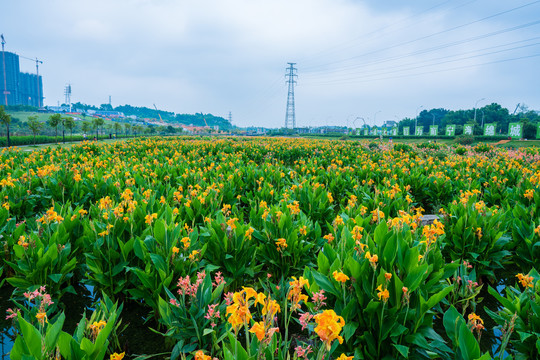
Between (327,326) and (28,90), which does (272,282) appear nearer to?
(327,326)

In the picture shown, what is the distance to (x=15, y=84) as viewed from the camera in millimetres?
155500

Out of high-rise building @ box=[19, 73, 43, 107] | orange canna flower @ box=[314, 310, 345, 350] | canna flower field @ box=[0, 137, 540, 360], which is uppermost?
high-rise building @ box=[19, 73, 43, 107]


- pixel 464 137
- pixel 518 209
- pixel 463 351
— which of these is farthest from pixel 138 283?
pixel 464 137

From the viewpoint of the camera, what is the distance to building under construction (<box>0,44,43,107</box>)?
146 m

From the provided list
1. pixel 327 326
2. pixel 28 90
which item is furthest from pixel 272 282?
pixel 28 90

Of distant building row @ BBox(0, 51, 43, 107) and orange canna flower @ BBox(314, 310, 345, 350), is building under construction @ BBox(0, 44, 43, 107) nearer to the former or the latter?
Result: distant building row @ BBox(0, 51, 43, 107)

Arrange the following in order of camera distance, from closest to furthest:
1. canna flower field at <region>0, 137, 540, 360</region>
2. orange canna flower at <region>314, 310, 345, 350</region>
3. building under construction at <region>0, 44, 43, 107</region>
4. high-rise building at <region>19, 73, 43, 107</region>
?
orange canna flower at <region>314, 310, 345, 350</region>
canna flower field at <region>0, 137, 540, 360</region>
building under construction at <region>0, 44, 43, 107</region>
high-rise building at <region>19, 73, 43, 107</region>

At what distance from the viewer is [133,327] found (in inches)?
111

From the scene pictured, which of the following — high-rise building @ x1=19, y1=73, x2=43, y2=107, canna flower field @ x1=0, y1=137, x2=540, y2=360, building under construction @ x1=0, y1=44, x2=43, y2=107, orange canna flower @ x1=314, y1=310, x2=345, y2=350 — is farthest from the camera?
high-rise building @ x1=19, y1=73, x2=43, y2=107

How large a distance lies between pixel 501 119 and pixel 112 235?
99390 mm

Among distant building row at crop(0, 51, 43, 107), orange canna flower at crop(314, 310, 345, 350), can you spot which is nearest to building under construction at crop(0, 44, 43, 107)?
distant building row at crop(0, 51, 43, 107)

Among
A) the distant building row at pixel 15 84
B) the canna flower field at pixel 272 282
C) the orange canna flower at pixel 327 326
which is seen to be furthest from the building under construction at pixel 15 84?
the orange canna flower at pixel 327 326

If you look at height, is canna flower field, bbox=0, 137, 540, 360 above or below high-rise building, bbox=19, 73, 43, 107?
below

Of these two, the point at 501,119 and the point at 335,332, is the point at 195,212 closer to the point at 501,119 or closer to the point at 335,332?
the point at 335,332
